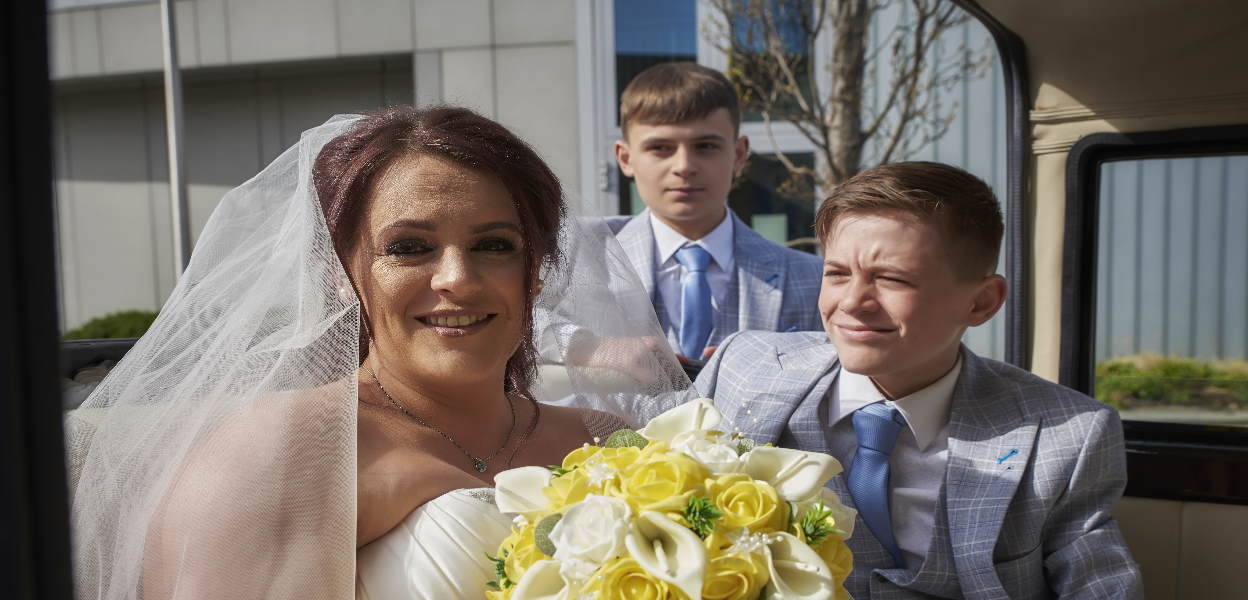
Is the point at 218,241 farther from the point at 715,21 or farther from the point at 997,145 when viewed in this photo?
the point at 997,145

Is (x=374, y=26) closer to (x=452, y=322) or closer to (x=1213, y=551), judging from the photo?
(x=452, y=322)

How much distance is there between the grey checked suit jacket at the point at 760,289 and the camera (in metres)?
3.24

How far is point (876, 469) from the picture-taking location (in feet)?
7.06

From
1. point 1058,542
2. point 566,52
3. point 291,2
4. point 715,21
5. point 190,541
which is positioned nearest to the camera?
point 190,541

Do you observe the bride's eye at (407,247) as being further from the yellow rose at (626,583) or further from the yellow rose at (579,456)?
the yellow rose at (626,583)

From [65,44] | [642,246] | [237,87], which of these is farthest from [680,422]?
[65,44]

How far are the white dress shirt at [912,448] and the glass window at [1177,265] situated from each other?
76.2 inches

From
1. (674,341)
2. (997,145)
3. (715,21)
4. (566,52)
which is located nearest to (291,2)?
(566,52)

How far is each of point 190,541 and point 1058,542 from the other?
166cm

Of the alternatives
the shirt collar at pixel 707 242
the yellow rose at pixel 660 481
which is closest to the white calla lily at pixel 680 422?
the yellow rose at pixel 660 481

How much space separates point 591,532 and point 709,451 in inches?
8.3

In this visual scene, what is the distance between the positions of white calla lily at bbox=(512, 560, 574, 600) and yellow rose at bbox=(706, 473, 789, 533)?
0.23 meters

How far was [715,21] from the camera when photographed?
6824mm

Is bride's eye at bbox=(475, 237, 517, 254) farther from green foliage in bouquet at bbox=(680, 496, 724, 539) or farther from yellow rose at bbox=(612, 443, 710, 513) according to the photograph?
green foliage in bouquet at bbox=(680, 496, 724, 539)
